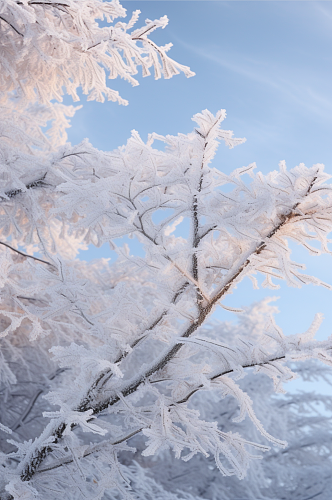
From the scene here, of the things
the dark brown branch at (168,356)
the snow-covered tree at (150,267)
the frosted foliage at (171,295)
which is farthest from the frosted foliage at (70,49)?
the dark brown branch at (168,356)

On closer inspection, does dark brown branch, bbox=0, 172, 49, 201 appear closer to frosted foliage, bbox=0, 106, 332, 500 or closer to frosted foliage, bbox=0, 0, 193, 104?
frosted foliage, bbox=0, 106, 332, 500

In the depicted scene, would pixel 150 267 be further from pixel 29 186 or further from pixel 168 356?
pixel 29 186

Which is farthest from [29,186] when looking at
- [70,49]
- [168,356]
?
[168,356]

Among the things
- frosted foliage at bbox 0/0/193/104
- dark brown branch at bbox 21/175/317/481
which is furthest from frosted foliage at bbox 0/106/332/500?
frosted foliage at bbox 0/0/193/104

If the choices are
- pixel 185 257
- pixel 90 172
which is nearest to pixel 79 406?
pixel 185 257

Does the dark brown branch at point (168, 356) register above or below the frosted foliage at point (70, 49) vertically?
below

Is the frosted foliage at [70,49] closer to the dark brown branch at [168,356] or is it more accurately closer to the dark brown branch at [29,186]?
the dark brown branch at [29,186]

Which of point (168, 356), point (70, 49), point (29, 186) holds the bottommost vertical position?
point (168, 356)

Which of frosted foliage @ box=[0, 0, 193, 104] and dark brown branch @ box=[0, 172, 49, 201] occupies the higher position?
frosted foliage @ box=[0, 0, 193, 104]

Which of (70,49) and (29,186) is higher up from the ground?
(70,49)

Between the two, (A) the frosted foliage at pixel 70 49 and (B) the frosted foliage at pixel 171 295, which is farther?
(A) the frosted foliage at pixel 70 49

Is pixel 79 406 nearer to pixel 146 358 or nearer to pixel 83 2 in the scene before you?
pixel 83 2

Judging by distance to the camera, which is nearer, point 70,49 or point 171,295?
point 171,295

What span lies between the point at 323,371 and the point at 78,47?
6428mm
